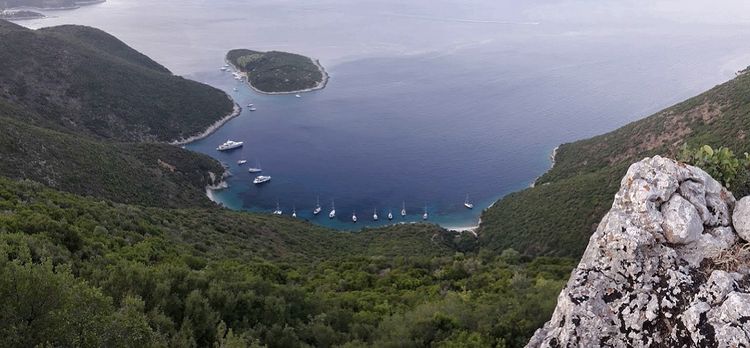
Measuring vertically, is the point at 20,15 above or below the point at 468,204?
above

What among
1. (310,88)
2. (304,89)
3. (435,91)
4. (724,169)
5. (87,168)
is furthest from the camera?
(310,88)

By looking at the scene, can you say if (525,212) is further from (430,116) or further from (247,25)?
(247,25)

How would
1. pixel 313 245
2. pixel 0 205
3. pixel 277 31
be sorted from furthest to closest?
pixel 277 31
pixel 313 245
pixel 0 205

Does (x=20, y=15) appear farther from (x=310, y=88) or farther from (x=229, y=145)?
(x=229, y=145)

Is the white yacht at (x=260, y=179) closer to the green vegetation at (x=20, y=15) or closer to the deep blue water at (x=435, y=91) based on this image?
the deep blue water at (x=435, y=91)

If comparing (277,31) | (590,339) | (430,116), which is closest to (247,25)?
(277,31)

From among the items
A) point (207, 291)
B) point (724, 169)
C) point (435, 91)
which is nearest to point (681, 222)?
point (724, 169)
